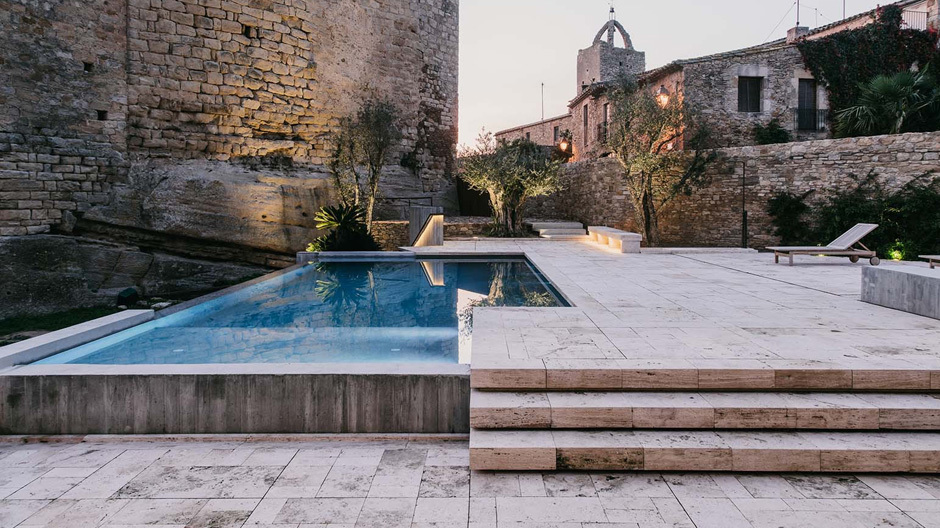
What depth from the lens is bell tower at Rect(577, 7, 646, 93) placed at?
90.4 ft

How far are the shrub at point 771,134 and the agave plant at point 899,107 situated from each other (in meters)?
2.41

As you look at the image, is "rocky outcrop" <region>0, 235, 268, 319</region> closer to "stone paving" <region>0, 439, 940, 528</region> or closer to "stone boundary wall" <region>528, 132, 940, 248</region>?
"stone boundary wall" <region>528, 132, 940, 248</region>

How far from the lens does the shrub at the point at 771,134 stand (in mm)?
16217

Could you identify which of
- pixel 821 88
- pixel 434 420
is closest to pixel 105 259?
pixel 434 420

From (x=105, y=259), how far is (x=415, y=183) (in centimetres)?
790

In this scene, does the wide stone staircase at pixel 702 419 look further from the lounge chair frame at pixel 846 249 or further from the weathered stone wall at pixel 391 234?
the weathered stone wall at pixel 391 234

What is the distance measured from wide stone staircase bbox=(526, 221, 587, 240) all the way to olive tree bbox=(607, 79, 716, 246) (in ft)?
5.54

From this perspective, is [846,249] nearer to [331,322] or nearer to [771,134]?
[331,322]

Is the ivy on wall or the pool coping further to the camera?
the ivy on wall

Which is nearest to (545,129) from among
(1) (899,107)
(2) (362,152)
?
(1) (899,107)

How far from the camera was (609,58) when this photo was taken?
90.7ft

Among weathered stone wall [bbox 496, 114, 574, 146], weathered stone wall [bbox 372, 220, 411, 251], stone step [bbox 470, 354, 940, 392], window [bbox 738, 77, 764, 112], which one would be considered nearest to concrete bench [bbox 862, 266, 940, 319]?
stone step [bbox 470, 354, 940, 392]

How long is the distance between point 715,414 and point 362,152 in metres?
11.5

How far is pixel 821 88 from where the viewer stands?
54.1 feet
